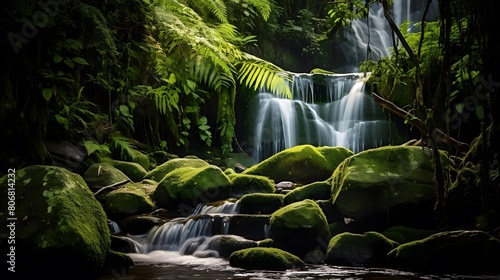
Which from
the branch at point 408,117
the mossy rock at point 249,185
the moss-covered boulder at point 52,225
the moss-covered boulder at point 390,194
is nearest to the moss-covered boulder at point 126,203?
the mossy rock at point 249,185

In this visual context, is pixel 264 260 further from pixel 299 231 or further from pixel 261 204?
pixel 261 204

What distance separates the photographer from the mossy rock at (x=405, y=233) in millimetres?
5195

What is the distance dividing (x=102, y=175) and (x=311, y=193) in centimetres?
311

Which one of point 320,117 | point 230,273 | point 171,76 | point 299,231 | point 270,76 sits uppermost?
point 171,76

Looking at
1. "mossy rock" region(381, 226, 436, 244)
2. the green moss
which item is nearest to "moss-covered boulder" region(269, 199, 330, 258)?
"mossy rock" region(381, 226, 436, 244)

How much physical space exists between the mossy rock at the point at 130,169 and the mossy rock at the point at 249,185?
1.65 meters

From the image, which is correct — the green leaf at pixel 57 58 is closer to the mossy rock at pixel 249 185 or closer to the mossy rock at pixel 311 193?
the mossy rock at pixel 249 185

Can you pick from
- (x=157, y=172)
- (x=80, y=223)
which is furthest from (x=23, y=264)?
(x=157, y=172)

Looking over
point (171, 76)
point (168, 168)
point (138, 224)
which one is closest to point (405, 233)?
point (138, 224)

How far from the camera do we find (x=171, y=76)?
8.25 meters

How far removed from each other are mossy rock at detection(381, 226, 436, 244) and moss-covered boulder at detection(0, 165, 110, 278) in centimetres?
313

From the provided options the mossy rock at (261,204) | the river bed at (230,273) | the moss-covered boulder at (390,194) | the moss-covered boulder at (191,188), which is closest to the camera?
the river bed at (230,273)

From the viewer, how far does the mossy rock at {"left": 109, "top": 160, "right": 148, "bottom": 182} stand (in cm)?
764

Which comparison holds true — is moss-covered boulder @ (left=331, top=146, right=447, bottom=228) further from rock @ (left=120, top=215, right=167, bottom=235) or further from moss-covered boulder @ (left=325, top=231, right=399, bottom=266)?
rock @ (left=120, top=215, right=167, bottom=235)
